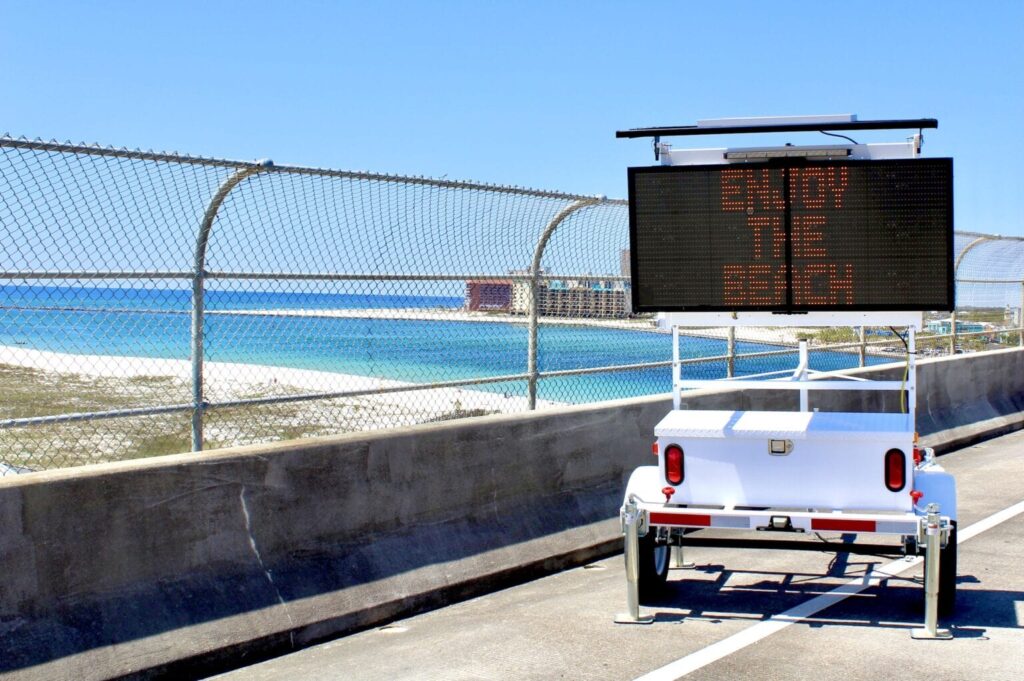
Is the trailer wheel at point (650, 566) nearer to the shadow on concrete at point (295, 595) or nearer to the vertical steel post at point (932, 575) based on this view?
the shadow on concrete at point (295, 595)

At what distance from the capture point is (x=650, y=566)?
6.98 metres

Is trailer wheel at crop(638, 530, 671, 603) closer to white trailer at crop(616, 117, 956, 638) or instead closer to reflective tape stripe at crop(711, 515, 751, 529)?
white trailer at crop(616, 117, 956, 638)

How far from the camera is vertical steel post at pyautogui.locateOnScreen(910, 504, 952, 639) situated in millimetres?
6173

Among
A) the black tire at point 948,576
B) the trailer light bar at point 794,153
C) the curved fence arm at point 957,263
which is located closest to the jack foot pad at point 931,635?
the black tire at point 948,576

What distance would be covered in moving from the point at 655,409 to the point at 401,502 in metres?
3.12

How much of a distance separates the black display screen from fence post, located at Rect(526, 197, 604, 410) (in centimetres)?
199

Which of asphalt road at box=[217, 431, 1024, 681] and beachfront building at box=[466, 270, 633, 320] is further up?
beachfront building at box=[466, 270, 633, 320]

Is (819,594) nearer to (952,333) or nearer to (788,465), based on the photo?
(788,465)

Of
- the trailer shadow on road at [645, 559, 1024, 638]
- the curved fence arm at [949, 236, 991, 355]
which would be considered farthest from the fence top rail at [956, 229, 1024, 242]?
the trailer shadow on road at [645, 559, 1024, 638]

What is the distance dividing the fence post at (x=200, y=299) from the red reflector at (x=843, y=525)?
3569 millimetres

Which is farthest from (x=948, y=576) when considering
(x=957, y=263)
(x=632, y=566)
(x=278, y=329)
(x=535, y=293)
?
(x=957, y=263)

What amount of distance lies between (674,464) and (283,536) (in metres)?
2.36

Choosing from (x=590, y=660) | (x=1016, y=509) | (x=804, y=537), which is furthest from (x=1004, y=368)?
(x=590, y=660)

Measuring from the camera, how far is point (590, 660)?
5902mm
